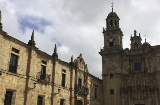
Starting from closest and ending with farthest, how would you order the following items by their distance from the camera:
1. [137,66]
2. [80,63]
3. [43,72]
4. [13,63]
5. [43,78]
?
[13,63]
[43,78]
[43,72]
[80,63]
[137,66]

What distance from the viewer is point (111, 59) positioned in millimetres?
42469

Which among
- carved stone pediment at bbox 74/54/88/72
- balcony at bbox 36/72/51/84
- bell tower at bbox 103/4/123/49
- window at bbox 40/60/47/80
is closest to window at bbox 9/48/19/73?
balcony at bbox 36/72/51/84

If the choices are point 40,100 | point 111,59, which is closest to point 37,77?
point 40,100

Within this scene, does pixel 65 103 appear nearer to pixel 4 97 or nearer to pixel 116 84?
pixel 4 97

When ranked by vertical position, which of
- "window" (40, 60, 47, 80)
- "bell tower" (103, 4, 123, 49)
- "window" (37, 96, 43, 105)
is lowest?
"window" (37, 96, 43, 105)

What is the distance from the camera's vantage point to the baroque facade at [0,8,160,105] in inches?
880

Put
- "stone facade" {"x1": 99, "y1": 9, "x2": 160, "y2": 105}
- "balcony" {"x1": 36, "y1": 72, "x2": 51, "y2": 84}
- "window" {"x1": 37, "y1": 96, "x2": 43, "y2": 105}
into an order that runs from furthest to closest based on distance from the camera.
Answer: "stone facade" {"x1": 99, "y1": 9, "x2": 160, "y2": 105} → "window" {"x1": 37, "y1": 96, "x2": 43, "y2": 105} → "balcony" {"x1": 36, "y1": 72, "x2": 51, "y2": 84}

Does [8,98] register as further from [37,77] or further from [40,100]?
[40,100]

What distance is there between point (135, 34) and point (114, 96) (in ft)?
40.1

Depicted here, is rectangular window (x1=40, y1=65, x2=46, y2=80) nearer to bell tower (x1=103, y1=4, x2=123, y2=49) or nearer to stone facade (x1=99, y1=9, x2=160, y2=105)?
stone facade (x1=99, y1=9, x2=160, y2=105)

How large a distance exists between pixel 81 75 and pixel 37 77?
35.4 ft

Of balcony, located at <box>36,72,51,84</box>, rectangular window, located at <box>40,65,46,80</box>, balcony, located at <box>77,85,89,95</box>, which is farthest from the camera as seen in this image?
balcony, located at <box>77,85,89,95</box>

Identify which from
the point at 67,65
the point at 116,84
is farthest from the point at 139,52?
the point at 67,65

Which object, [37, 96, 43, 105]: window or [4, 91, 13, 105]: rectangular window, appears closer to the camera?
[4, 91, 13, 105]: rectangular window
